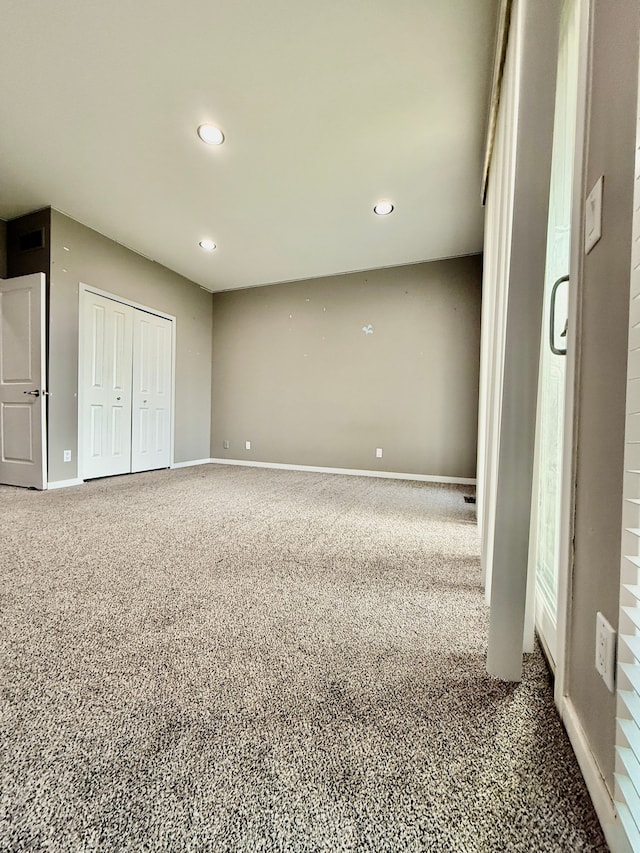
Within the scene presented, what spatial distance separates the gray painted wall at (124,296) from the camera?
3475mm

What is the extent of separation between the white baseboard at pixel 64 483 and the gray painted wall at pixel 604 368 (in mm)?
4102

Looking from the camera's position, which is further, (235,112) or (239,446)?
(239,446)

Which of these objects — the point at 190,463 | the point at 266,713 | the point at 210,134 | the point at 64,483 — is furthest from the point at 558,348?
the point at 190,463

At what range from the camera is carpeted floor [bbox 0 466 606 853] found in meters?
0.60

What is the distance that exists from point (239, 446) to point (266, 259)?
2642 mm

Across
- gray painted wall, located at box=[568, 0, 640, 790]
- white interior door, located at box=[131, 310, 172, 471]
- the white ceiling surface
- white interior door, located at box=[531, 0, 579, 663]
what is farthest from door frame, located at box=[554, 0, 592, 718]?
white interior door, located at box=[131, 310, 172, 471]

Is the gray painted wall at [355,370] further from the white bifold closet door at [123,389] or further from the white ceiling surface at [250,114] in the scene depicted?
the white bifold closet door at [123,389]

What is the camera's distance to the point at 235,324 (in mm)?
5422

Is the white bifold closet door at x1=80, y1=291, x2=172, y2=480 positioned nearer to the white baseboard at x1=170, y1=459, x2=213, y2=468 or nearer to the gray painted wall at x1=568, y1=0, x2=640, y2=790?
the white baseboard at x1=170, y1=459, x2=213, y2=468

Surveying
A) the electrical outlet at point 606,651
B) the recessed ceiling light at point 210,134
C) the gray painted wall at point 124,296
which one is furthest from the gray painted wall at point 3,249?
the electrical outlet at point 606,651

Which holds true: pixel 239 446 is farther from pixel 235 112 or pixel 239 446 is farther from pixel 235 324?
pixel 235 112

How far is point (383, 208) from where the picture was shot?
3309 mm

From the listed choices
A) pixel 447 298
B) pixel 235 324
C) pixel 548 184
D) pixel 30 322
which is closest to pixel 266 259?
pixel 235 324

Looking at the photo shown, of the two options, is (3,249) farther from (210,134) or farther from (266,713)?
(266,713)
